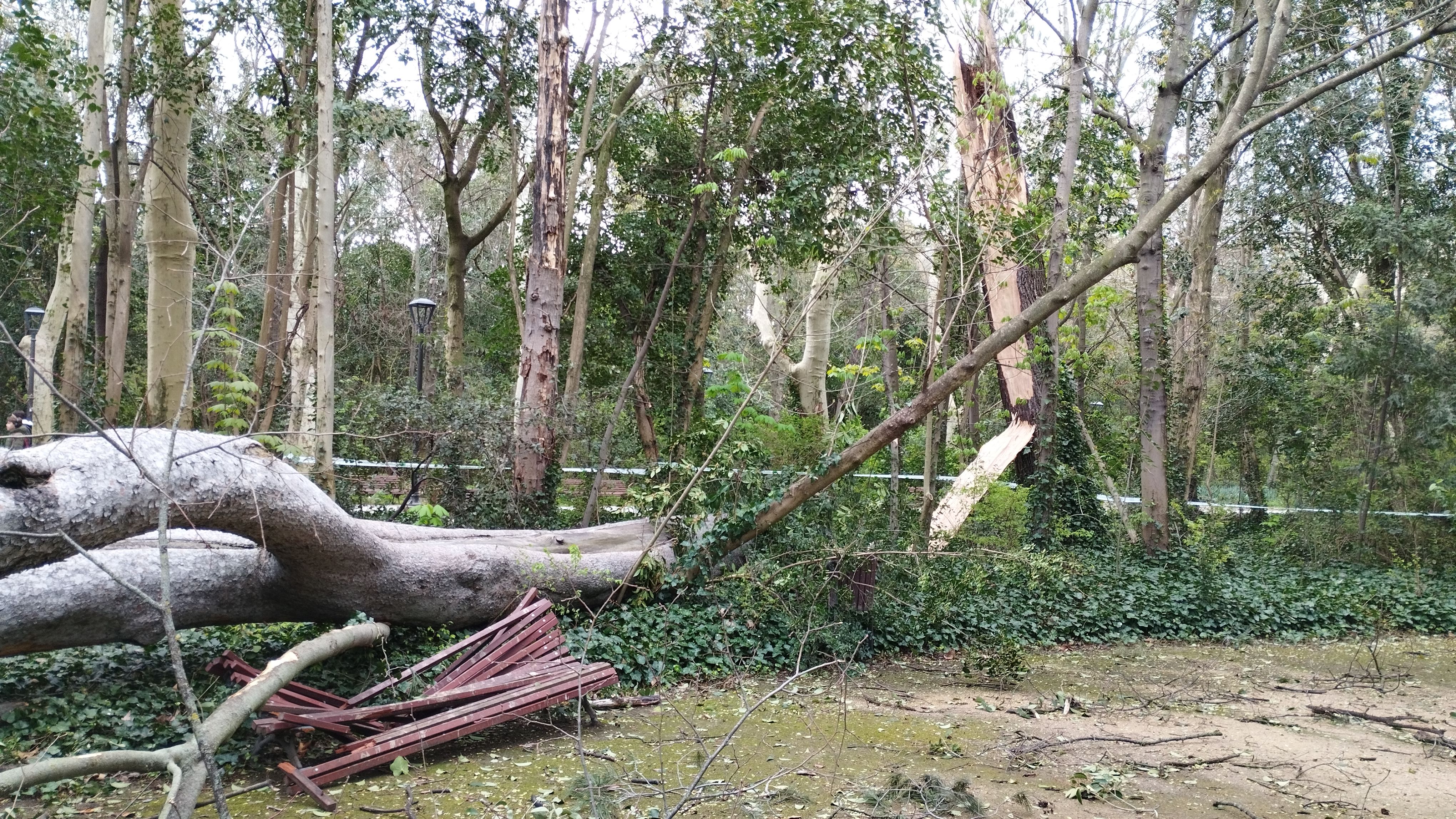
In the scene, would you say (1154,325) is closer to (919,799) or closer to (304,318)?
(919,799)

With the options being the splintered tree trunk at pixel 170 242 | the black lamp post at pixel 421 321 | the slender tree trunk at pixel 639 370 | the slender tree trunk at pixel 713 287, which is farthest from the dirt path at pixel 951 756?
the splintered tree trunk at pixel 170 242

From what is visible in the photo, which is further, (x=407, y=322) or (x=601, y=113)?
(x=407, y=322)

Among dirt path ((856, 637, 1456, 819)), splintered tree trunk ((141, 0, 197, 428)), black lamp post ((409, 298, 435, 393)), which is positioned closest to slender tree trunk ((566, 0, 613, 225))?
black lamp post ((409, 298, 435, 393))

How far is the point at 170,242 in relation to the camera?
12.1m

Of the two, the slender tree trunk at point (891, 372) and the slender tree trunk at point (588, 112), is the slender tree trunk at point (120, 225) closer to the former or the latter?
the slender tree trunk at point (588, 112)

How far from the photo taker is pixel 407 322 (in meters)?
23.1

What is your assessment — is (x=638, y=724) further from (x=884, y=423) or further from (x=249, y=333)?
(x=249, y=333)

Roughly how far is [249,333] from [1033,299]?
1822 centimetres

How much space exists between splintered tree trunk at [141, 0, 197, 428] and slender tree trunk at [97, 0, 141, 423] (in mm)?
388

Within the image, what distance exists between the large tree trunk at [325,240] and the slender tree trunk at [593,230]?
349 cm

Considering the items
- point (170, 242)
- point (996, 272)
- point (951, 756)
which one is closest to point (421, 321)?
point (170, 242)

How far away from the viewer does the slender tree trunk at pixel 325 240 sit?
8867 millimetres

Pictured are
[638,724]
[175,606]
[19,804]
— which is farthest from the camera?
[638,724]

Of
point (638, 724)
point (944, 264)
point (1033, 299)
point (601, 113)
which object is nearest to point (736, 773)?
point (638, 724)
